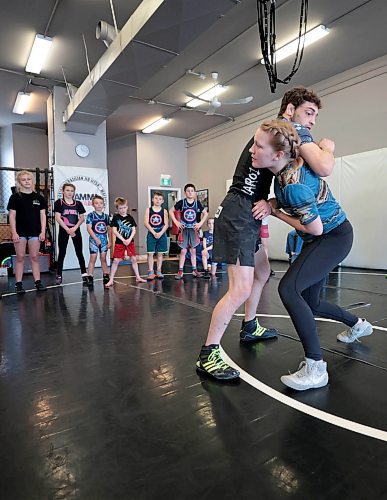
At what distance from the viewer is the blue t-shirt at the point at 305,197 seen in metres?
1.45

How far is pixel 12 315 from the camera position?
3029 millimetres

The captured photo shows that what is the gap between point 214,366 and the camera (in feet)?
5.46

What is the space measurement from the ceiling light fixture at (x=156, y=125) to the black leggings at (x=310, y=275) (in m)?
7.91

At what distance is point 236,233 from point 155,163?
28.7ft

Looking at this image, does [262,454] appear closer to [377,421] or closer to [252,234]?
[377,421]

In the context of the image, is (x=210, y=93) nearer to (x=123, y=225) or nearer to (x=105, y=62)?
(x=105, y=62)

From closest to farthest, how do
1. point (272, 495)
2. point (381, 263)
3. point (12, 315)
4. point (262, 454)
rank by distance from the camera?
point (272, 495), point (262, 454), point (12, 315), point (381, 263)

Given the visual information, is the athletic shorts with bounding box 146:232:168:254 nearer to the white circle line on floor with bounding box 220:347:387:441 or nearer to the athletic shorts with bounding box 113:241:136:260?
the athletic shorts with bounding box 113:241:136:260

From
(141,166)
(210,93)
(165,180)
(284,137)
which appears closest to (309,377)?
(284,137)

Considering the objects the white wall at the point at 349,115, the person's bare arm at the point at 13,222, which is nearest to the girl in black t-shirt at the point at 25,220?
the person's bare arm at the point at 13,222

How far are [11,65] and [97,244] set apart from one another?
3.76 meters

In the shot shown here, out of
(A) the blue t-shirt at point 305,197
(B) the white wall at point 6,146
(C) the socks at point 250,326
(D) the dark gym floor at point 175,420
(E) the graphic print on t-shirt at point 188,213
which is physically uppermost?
(B) the white wall at point 6,146

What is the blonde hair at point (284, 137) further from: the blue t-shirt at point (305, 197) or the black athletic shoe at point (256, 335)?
the black athletic shoe at point (256, 335)

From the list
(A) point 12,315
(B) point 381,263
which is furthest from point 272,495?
(B) point 381,263
